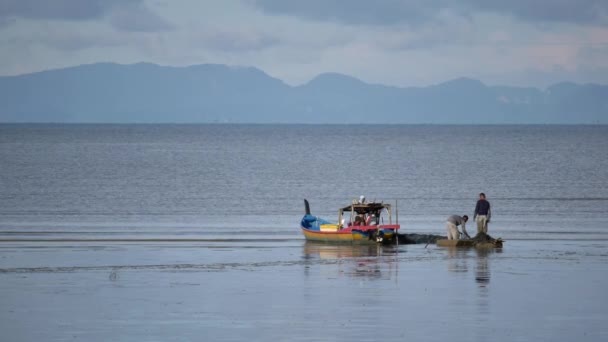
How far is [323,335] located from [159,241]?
2181 cm

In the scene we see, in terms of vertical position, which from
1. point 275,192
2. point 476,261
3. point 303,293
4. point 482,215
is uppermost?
point 275,192

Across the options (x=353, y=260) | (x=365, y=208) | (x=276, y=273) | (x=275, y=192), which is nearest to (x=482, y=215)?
(x=365, y=208)

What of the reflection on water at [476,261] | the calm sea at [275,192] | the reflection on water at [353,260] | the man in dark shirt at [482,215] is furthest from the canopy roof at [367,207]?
the calm sea at [275,192]

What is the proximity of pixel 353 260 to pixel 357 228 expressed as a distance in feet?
16.1

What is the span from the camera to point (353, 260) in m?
34.3

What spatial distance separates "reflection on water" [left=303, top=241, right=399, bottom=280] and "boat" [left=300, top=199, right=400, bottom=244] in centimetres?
31

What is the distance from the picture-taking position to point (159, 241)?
42.0 m

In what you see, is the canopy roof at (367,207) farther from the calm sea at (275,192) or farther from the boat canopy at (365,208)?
the calm sea at (275,192)

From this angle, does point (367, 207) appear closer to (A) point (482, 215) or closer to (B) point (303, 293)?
(A) point (482, 215)

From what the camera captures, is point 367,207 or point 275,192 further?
point 275,192

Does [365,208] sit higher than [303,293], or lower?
higher

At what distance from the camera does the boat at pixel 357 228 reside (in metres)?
39.0

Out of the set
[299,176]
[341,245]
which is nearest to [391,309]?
[341,245]

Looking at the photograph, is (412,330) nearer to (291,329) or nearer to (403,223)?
(291,329)
